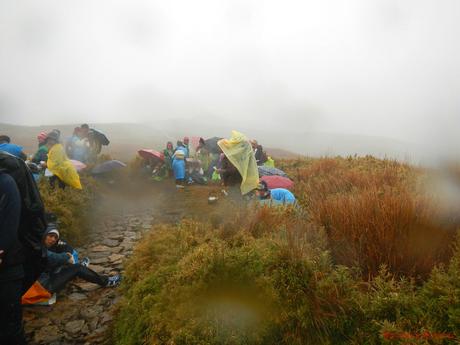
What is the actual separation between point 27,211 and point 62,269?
2.28 m

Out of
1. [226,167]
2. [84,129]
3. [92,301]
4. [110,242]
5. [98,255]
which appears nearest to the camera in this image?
[92,301]

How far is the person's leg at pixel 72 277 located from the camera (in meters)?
4.87

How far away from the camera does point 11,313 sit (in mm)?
3186

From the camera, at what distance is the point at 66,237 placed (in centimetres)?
689

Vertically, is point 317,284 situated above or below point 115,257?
above

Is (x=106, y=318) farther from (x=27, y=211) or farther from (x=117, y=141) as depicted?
(x=117, y=141)

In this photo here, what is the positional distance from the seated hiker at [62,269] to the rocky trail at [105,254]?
16 cm

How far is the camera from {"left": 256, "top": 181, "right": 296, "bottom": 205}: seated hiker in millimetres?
7429

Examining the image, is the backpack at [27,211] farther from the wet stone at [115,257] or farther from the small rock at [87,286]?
the wet stone at [115,257]

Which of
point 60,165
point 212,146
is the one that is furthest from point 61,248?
point 212,146

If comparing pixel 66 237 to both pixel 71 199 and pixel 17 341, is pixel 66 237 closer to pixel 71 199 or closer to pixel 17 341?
pixel 71 199

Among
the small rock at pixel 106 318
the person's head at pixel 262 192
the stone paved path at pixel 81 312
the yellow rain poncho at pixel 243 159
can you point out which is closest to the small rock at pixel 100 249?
the stone paved path at pixel 81 312

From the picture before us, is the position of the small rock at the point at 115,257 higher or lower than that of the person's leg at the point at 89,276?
lower

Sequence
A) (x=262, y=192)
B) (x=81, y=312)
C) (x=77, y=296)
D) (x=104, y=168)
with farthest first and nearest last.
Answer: (x=104, y=168) < (x=262, y=192) < (x=77, y=296) < (x=81, y=312)
